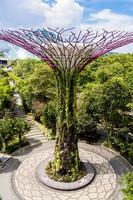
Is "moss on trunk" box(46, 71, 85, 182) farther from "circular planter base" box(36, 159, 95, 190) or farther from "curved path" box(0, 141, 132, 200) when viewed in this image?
"curved path" box(0, 141, 132, 200)

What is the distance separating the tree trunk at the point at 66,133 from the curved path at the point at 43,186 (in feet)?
4.96

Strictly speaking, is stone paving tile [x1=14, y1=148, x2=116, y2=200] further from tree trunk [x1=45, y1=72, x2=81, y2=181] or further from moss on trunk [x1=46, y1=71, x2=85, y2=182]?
tree trunk [x1=45, y1=72, x2=81, y2=181]

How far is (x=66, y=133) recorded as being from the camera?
2027 cm

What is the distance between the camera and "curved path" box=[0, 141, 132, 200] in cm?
1936

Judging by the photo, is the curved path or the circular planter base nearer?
the curved path

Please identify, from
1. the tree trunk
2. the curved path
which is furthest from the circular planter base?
the tree trunk

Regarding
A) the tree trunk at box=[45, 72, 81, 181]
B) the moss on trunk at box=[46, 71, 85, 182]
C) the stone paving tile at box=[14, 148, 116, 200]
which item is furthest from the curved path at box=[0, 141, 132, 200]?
the tree trunk at box=[45, 72, 81, 181]

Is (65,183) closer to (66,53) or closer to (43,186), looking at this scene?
(43,186)

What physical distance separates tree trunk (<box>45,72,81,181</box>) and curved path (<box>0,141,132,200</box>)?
1511mm

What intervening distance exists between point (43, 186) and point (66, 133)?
4.13 metres

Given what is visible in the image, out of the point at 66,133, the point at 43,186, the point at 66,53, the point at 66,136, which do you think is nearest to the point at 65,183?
the point at 43,186

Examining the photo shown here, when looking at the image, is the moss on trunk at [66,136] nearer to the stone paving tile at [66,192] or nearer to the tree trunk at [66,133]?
the tree trunk at [66,133]

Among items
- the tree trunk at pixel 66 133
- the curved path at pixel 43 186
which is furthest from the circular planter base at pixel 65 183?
the tree trunk at pixel 66 133

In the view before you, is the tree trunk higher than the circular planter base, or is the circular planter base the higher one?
the tree trunk
